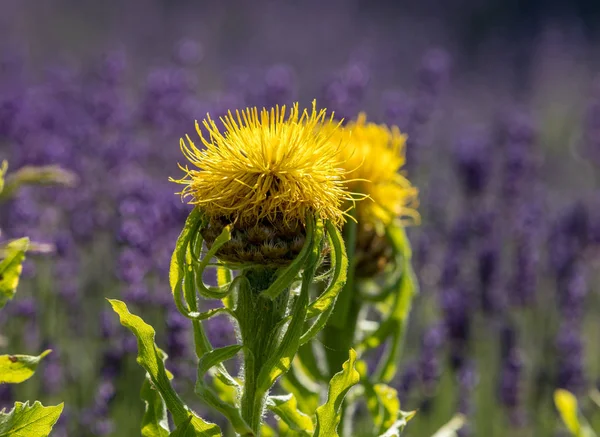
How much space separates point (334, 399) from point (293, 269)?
0.27 metres

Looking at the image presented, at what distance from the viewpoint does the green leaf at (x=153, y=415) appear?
1.81 metres

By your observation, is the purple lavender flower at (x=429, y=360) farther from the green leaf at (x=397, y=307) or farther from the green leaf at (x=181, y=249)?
the green leaf at (x=181, y=249)

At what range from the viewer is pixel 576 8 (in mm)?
18547

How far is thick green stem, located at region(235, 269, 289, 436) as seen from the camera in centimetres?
176

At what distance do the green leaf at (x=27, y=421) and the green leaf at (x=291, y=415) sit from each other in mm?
435

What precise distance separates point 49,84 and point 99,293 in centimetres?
184

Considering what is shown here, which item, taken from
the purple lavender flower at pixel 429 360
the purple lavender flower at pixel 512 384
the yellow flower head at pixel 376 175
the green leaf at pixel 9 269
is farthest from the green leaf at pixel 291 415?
the purple lavender flower at pixel 512 384

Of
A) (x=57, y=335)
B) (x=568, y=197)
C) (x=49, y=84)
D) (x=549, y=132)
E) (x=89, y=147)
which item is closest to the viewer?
(x=57, y=335)

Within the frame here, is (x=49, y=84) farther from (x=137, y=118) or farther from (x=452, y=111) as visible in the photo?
(x=452, y=111)

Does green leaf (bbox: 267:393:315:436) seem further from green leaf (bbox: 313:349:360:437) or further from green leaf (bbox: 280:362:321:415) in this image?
green leaf (bbox: 280:362:321:415)

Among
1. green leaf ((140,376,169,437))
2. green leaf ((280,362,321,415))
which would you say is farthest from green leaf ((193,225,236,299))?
green leaf ((280,362,321,415))

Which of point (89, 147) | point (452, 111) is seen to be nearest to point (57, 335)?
point (89, 147)

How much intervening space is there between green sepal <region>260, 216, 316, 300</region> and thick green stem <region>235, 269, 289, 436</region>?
9cm

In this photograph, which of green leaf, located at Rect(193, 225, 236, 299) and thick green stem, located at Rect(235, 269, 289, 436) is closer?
green leaf, located at Rect(193, 225, 236, 299)
